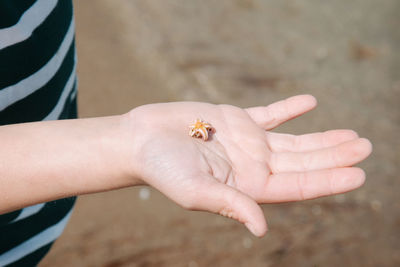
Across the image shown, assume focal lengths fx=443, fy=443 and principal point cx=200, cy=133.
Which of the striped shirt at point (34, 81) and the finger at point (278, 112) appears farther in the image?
the finger at point (278, 112)

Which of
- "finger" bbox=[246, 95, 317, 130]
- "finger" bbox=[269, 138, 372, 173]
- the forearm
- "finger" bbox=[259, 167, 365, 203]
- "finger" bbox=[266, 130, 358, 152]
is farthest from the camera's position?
"finger" bbox=[246, 95, 317, 130]

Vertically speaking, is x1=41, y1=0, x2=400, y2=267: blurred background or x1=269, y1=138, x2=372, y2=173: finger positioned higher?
x1=269, y1=138, x2=372, y2=173: finger

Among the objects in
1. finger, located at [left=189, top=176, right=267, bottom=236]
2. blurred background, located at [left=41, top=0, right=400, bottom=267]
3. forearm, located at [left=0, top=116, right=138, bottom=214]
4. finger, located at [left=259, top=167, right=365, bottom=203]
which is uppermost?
forearm, located at [left=0, top=116, right=138, bottom=214]

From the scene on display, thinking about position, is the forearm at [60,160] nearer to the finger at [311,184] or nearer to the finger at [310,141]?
the finger at [311,184]

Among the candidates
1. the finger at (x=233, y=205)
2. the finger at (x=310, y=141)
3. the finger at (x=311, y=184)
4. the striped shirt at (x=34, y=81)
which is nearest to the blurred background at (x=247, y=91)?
the striped shirt at (x=34, y=81)

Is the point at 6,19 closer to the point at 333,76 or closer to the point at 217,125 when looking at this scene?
the point at 217,125

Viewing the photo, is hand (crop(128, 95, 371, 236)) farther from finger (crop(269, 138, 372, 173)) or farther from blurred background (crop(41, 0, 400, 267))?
blurred background (crop(41, 0, 400, 267))

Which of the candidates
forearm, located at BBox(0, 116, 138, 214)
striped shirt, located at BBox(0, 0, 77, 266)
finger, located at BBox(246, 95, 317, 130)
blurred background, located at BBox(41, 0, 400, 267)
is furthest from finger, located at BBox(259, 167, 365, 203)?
blurred background, located at BBox(41, 0, 400, 267)

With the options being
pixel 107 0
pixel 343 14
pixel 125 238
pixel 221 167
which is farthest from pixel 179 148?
pixel 343 14
